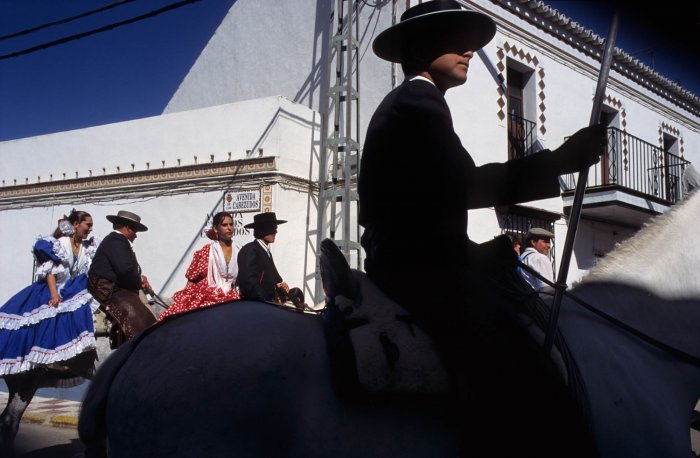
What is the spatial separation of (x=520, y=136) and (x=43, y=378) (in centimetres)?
937

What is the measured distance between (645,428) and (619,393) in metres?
0.13

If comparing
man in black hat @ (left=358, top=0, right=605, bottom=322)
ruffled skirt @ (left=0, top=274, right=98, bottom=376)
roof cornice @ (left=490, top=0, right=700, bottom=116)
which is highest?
roof cornice @ (left=490, top=0, right=700, bottom=116)

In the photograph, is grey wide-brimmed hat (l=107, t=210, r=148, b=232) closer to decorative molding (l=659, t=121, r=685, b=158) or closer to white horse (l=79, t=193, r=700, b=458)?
white horse (l=79, t=193, r=700, b=458)

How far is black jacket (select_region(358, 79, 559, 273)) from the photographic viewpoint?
71.4 inches

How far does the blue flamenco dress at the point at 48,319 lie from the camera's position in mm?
4926

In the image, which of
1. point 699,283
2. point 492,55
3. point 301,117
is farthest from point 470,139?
point 699,283

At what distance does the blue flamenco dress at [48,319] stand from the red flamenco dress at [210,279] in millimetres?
855

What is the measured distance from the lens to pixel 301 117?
1055 cm

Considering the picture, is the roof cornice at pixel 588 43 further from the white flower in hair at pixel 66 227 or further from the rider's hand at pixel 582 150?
the rider's hand at pixel 582 150

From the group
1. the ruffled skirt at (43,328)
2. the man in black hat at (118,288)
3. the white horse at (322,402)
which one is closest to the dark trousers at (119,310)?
the man in black hat at (118,288)

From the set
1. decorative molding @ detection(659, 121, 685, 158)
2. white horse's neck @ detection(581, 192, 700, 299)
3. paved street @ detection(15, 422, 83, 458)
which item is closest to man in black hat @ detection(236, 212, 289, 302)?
paved street @ detection(15, 422, 83, 458)

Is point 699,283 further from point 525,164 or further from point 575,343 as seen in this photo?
point 525,164

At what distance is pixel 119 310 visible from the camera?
17.4 feet

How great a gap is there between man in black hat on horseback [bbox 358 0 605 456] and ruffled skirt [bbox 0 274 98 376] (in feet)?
13.6
